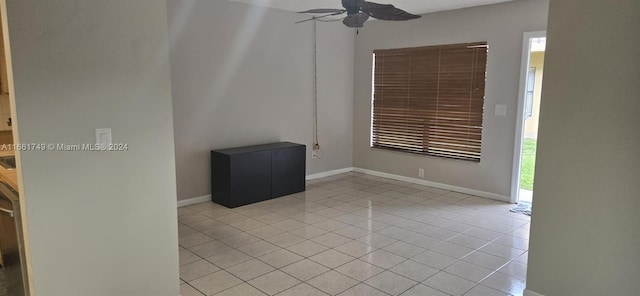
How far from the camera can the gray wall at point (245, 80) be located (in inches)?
188

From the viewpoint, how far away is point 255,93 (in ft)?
17.8

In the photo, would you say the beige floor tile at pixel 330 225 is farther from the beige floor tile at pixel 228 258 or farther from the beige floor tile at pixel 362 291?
the beige floor tile at pixel 362 291

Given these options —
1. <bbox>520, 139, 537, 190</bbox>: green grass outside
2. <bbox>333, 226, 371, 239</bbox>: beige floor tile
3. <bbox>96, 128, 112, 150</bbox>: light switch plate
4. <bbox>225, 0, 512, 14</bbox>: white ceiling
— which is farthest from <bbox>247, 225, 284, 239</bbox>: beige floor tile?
<bbox>520, 139, 537, 190</bbox>: green grass outside

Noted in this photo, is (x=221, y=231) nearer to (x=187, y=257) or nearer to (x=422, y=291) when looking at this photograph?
(x=187, y=257)

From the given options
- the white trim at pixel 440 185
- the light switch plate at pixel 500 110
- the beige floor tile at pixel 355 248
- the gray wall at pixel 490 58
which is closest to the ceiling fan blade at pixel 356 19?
the beige floor tile at pixel 355 248

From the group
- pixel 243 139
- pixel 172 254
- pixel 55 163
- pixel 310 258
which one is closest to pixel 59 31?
pixel 55 163

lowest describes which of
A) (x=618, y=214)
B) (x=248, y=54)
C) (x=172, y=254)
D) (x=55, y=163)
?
(x=172, y=254)

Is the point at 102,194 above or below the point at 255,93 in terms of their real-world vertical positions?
below

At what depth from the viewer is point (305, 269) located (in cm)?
326

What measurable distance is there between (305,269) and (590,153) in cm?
208

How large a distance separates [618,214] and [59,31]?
10.1 feet

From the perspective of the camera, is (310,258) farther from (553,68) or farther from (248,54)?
(248,54)

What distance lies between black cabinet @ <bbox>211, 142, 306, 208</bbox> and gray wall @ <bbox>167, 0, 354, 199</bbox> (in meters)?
0.24

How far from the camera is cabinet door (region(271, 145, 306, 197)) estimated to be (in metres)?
5.25
